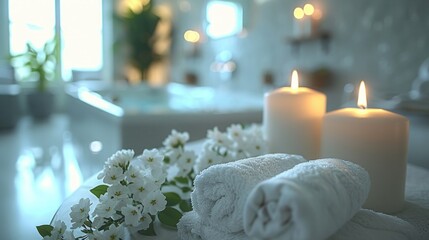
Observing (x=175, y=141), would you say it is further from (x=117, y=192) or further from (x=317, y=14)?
(x=317, y=14)

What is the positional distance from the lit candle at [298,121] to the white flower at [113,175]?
0.35 metres

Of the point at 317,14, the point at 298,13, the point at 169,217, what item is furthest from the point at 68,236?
the point at 298,13

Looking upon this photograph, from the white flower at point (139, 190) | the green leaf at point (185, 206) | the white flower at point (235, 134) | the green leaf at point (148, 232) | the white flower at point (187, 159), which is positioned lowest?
the green leaf at point (185, 206)

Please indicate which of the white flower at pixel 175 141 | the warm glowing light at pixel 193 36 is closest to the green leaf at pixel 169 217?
the white flower at pixel 175 141

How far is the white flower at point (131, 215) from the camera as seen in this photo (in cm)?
49

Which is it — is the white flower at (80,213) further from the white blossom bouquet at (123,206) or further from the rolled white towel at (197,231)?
the rolled white towel at (197,231)

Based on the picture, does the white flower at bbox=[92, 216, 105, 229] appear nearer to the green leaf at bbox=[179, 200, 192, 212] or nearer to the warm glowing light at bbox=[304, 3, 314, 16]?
the green leaf at bbox=[179, 200, 192, 212]

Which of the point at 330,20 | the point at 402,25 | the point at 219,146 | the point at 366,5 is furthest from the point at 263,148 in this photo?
the point at 330,20

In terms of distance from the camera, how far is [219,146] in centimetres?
78

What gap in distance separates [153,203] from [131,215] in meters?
0.03

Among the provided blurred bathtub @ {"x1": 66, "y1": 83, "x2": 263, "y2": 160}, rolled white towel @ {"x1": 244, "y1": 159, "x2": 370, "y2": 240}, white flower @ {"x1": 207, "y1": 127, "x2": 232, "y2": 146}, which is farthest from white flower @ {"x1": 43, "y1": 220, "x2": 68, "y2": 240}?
blurred bathtub @ {"x1": 66, "y1": 83, "x2": 263, "y2": 160}

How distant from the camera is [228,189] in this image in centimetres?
46

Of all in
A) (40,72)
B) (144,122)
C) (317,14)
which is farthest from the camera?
(40,72)

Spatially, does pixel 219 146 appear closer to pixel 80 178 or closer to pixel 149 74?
pixel 80 178
